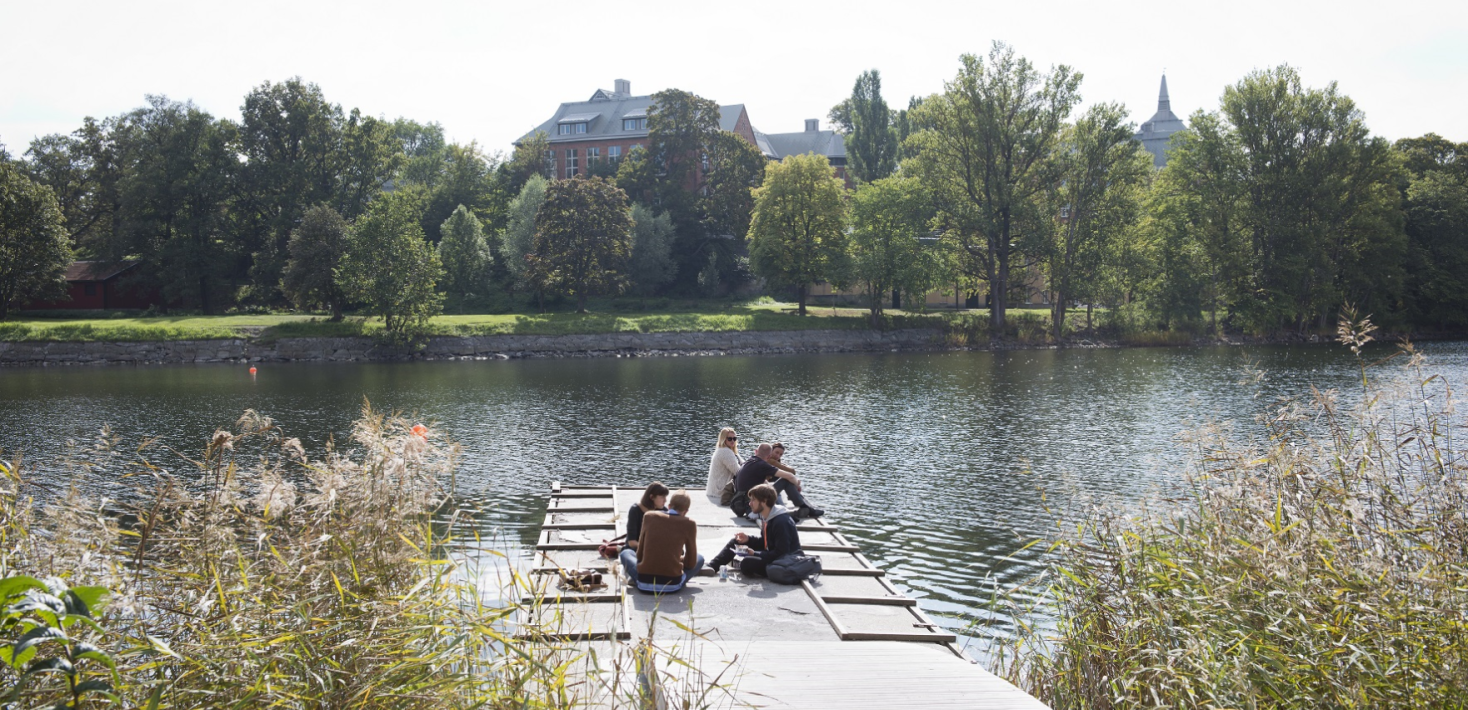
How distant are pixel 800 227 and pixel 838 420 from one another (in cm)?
3840

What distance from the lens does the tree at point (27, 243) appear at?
57750mm

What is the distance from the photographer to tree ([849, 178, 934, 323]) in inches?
2448

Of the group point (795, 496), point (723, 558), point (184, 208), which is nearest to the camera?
point (723, 558)

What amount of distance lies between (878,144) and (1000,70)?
22.8 metres

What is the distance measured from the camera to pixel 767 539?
11.0 metres

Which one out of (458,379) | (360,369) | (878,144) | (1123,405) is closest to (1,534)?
(1123,405)

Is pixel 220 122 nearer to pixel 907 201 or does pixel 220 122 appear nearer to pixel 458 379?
pixel 458 379

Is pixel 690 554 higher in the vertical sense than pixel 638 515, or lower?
lower

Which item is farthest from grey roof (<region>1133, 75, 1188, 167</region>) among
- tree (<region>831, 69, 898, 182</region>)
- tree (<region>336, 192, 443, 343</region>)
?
tree (<region>336, 192, 443, 343</region>)

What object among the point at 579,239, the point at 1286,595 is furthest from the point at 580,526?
the point at 579,239

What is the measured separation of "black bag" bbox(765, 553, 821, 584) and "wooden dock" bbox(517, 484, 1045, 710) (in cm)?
10

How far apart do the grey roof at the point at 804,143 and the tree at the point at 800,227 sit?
3695cm

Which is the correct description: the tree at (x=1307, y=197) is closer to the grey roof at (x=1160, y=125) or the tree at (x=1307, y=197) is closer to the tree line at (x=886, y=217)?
the tree line at (x=886, y=217)

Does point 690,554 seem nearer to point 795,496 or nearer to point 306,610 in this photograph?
point 795,496
